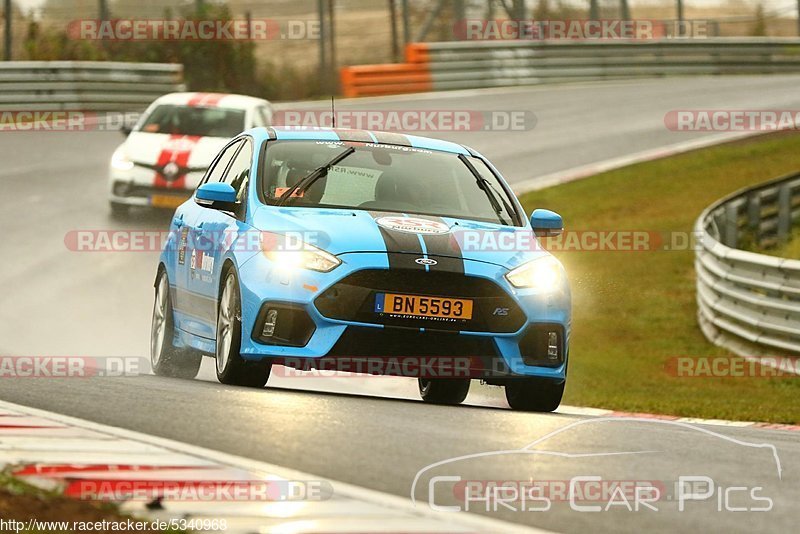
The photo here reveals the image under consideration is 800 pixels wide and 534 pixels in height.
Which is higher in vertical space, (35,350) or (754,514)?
(754,514)

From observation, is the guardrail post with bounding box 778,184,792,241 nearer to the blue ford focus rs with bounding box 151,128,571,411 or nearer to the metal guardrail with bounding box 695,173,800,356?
the metal guardrail with bounding box 695,173,800,356

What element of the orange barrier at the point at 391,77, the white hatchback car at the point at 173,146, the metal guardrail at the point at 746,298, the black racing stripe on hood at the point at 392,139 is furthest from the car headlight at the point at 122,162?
the orange barrier at the point at 391,77

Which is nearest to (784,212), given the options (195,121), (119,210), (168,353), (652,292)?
(652,292)

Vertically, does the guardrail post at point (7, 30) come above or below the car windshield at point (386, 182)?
above

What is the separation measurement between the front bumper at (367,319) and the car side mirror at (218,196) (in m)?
0.64

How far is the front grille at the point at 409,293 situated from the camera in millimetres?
8070

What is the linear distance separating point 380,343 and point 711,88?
2671 cm

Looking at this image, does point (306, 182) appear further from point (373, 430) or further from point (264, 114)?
point (264, 114)

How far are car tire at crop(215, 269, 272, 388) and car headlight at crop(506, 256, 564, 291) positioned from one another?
4.63 ft

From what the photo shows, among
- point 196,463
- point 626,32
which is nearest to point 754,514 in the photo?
point 196,463

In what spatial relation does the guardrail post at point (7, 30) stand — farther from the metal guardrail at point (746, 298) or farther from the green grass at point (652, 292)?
the metal guardrail at point (746, 298)

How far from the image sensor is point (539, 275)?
8492 millimetres

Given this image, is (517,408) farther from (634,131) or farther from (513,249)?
(634,131)

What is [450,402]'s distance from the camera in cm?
973
